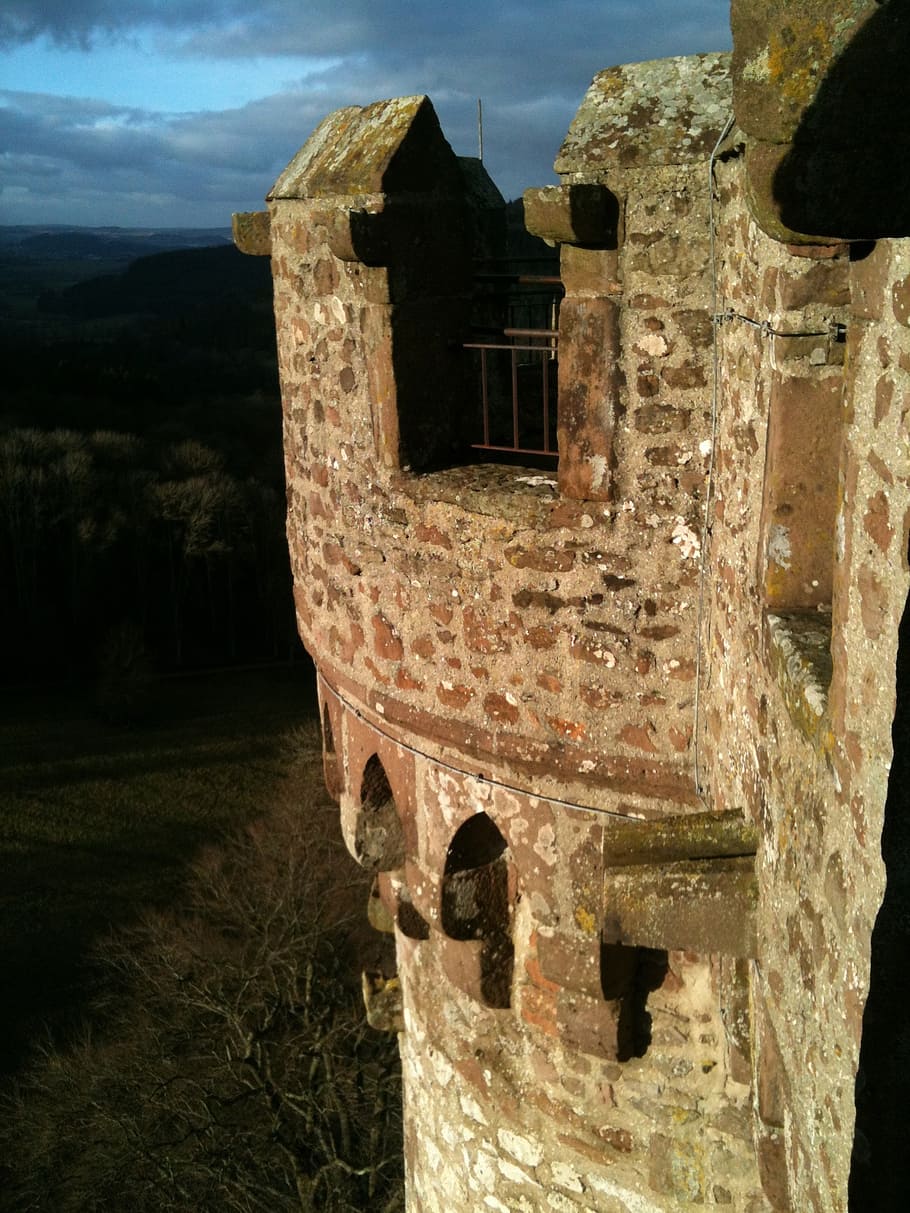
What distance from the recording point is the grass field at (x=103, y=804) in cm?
1811

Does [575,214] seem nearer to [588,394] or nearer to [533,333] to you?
[588,394]

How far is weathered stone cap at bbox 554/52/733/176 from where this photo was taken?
318cm

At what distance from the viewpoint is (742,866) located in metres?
2.70

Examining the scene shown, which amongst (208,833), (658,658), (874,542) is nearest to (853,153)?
(874,542)

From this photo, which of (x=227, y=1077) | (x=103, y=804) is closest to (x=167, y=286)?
(x=103, y=804)

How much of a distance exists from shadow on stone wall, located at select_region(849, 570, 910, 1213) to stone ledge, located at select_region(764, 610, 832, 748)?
1.13 feet

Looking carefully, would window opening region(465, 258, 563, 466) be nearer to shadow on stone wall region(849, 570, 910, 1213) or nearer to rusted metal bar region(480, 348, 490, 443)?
rusted metal bar region(480, 348, 490, 443)

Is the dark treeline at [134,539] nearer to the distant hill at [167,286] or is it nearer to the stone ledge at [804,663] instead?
the distant hill at [167,286]

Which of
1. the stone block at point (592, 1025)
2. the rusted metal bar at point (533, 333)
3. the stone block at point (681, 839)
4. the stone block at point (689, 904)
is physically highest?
the rusted metal bar at point (533, 333)

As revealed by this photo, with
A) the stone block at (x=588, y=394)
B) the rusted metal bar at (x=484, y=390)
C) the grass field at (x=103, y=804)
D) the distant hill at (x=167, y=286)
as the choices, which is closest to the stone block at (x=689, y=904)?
the stone block at (x=588, y=394)

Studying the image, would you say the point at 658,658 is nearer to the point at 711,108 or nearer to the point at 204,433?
the point at 711,108

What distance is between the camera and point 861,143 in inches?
71.6

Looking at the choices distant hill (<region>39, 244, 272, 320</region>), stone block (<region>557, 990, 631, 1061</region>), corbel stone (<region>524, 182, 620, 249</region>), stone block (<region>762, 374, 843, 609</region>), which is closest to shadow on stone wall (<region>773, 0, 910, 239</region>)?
stone block (<region>762, 374, 843, 609</region>)

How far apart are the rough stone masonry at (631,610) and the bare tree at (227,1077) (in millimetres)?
10588
